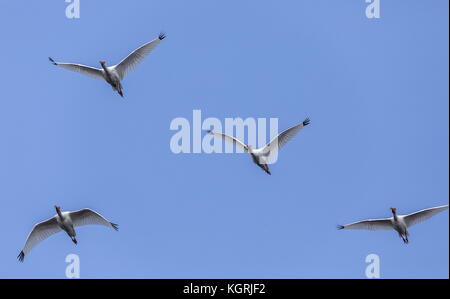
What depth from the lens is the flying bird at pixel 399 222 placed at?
33.1 metres

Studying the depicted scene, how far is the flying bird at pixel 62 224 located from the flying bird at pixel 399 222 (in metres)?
9.78

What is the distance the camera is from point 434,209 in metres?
32.8

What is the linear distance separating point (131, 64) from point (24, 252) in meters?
8.55

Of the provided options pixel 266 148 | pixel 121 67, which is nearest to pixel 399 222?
pixel 266 148

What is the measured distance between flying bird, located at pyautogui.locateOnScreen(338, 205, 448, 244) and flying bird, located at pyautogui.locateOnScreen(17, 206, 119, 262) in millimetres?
9778

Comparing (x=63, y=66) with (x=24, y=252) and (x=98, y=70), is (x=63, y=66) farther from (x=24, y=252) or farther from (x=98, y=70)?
(x=24, y=252)

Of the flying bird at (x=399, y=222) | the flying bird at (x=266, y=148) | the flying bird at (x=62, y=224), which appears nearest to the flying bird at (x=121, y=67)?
the flying bird at (x=266, y=148)

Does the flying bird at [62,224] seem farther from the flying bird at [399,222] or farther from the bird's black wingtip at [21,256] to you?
the flying bird at [399,222]

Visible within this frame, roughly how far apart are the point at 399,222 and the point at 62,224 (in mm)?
13139

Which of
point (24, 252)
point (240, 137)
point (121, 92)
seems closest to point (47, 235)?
point (24, 252)

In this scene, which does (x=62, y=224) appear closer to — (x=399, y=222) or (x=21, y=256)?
(x=21, y=256)

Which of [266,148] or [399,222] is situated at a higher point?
[266,148]

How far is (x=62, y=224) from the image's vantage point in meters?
32.3
